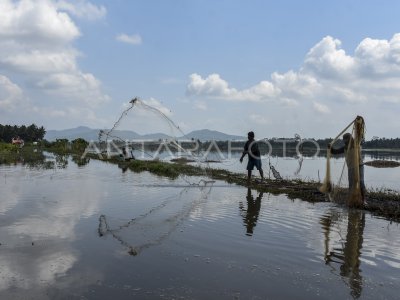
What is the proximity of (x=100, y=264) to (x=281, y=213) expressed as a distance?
545cm

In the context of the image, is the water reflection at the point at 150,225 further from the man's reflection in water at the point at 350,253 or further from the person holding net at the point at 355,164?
the person holding net at the point at 355,164

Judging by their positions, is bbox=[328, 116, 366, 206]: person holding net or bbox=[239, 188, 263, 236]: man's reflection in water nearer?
bbox=[239, 188, 263, 236]: man's reflection in water

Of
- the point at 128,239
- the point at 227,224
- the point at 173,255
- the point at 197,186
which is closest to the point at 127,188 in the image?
the point at 197,186

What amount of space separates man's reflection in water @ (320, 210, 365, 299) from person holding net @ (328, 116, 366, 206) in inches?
59.7

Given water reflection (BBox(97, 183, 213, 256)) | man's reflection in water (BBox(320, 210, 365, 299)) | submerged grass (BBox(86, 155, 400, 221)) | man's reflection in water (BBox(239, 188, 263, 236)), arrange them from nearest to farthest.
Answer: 1. man's reflection in water (BBox(320, 210, 365, 299))
2. water reflection (BBox(97, 183, 213, 256))
3. man's reflection in water (BBox(239, 188, 263, 236))
4. submerged grass (BBox(86, 155, 400, 221))

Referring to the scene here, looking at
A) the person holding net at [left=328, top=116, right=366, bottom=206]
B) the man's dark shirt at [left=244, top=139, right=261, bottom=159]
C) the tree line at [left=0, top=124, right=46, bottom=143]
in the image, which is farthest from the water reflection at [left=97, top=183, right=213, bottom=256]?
the tree line at [left=0, top=124, right=46, bottom=143]

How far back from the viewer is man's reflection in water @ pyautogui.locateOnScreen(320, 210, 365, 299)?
5.26m

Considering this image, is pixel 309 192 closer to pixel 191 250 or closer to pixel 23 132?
pixel 191 250

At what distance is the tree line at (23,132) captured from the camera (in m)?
81.8

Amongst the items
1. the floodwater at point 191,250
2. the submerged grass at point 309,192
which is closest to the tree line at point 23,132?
the submerged grass at point 309,192

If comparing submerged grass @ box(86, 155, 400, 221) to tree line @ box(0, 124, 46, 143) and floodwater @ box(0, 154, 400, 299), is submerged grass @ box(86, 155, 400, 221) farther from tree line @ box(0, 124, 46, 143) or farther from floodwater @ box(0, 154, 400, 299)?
tree line @ box(0, 124, 46, 143)

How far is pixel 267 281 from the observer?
513cm

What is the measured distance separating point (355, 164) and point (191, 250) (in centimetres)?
614

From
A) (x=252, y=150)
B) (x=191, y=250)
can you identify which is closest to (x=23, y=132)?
(x=252, y=150)
